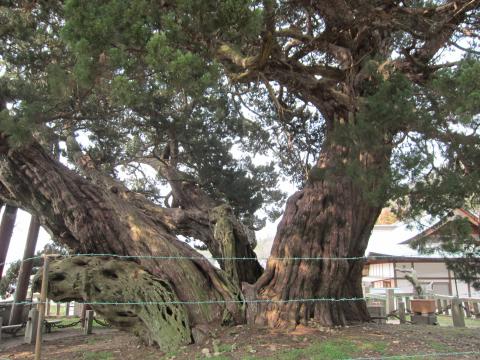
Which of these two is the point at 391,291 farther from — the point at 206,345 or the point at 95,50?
the point at 95,50

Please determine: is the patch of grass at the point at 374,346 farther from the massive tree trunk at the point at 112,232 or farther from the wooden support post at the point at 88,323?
the wooden support post at the point at 88,323

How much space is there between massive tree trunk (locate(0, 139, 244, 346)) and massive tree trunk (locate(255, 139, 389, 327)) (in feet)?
2.36

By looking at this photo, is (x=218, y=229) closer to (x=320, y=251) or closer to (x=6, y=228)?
(x=320, y=251)

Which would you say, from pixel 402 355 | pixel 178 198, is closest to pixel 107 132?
pixel 178 198

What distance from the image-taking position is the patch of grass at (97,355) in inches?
257

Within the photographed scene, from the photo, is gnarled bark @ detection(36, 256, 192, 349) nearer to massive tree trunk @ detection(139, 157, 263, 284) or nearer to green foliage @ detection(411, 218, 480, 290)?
massive tree trunk @ detection(139, 157, 263, 284)

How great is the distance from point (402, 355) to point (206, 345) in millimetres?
→ 2636

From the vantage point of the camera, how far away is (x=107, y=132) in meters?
9.67

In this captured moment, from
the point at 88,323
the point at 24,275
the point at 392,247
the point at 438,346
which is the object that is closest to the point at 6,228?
the point at 24,275

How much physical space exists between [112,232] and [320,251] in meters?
3.71

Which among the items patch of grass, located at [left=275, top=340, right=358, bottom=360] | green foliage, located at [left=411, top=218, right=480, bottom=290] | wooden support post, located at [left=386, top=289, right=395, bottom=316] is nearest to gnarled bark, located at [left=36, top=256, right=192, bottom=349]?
patch of grass, located at [left=275, top=340, right=358, bottom=360]

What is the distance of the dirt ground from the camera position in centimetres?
562

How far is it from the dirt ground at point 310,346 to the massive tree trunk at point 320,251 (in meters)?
0.37

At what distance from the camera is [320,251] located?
7488 mm
